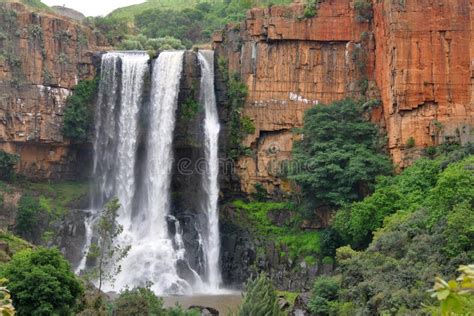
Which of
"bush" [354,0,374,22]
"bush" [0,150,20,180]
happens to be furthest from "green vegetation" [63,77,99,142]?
"bush" [354,0,374,22]

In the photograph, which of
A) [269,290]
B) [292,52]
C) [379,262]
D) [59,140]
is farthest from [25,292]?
[292,52]

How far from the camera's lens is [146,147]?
1567 inches

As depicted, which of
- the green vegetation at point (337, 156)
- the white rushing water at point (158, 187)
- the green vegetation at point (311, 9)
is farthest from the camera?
the green vegetation at point (311, 9)

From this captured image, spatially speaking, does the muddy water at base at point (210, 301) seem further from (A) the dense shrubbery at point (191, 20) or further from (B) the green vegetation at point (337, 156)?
(A) the dense shrubbery at point (191, 20)

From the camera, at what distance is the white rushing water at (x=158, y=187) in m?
35.2

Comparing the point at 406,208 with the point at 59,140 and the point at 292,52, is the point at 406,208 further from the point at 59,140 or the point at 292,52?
the point at 59,140

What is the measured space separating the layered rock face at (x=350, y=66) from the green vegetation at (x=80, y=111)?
8159 millimetres

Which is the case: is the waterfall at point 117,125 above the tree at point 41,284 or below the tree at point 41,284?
above

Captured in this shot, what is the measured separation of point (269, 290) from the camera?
74.1 feet

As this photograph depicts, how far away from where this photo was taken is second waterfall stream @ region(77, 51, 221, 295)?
37.7 m

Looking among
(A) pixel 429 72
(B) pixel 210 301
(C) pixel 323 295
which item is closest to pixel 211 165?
(B) pixel 210 301

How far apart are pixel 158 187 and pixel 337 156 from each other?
1067 cm

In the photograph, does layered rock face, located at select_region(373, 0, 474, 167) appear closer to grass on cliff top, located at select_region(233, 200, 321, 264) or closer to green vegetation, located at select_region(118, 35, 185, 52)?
grass on cliff top, located at select_region(233, 200, 321, 264)

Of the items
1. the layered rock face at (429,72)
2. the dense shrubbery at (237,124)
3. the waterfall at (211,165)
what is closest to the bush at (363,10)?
the layered rock face at (429,72)
